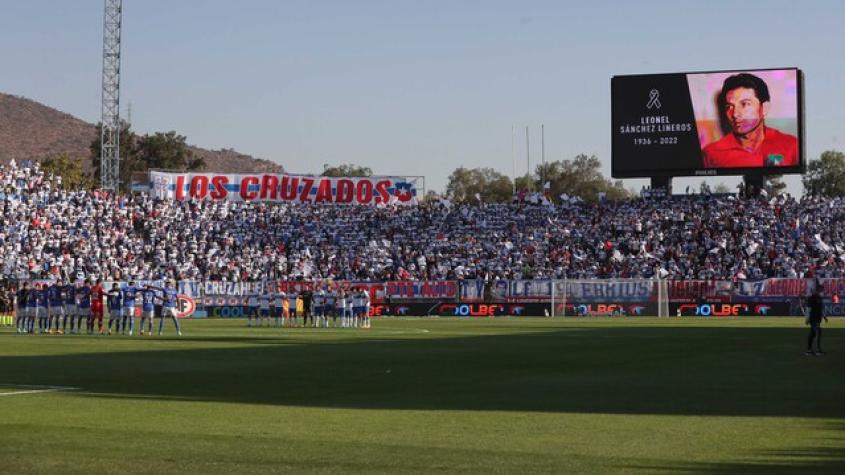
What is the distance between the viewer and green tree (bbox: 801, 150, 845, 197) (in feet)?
527

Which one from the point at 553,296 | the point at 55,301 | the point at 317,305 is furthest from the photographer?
the point at 553,296

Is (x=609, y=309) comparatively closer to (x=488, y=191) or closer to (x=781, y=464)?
(x=781, y=464)

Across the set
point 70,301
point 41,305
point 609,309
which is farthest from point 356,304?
point 609,309

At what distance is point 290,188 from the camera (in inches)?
3971

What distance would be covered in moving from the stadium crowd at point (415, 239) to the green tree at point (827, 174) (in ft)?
250

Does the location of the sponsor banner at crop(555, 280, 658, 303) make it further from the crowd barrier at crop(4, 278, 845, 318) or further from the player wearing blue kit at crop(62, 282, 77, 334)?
the player wearing blue kit at crop(62, 282, 77, 334)

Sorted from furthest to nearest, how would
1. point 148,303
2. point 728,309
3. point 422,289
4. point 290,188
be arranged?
point 290,188, point 422,289, point 728,309, point 148,303

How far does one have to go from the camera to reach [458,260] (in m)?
85.6

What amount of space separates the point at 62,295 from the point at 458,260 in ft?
121

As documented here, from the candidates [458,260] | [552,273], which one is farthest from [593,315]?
Result: [458,260]

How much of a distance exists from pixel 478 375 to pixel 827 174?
14191 centimetres

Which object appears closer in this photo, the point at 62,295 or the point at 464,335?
the point at 464,335

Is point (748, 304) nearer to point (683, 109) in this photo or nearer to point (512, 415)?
point (683, 109)

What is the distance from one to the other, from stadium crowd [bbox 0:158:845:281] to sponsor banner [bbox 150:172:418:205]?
435cm
